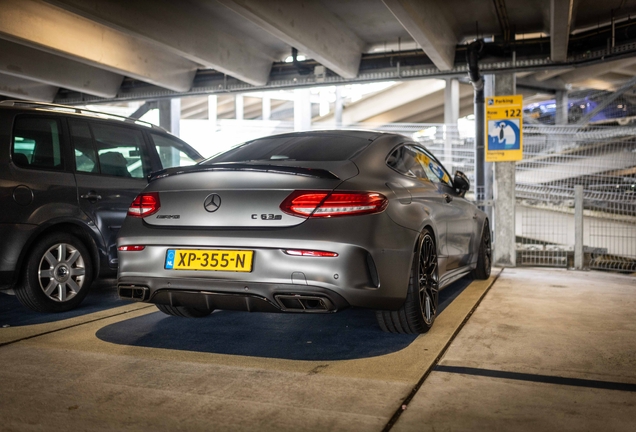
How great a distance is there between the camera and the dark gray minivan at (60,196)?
4547 millimetres

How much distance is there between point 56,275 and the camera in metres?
4.91

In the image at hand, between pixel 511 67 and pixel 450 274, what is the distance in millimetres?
5403

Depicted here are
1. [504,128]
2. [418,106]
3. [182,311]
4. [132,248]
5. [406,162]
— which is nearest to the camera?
[132,248]

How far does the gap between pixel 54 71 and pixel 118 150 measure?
7617 mm

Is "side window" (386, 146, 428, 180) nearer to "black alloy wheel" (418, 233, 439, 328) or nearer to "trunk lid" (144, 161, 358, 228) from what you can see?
"black alloy wheel" (418, 233, 439, 328)

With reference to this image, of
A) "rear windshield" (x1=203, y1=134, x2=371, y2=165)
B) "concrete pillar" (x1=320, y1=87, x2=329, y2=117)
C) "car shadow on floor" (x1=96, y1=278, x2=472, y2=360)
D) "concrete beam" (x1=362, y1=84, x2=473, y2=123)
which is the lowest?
"car shadow on floor" (x1=96, y1=278, x2=472, y2=360)

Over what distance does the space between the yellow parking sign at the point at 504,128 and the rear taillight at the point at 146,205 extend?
6916 millimetres

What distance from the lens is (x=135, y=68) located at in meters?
11.3

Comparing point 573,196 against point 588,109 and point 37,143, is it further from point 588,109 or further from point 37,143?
point 588,109

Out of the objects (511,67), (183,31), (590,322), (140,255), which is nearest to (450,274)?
(590,322)

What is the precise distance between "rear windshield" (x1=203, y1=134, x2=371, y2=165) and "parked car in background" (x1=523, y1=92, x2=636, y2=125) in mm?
20959

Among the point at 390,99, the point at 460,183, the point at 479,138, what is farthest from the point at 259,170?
the point at 390,99

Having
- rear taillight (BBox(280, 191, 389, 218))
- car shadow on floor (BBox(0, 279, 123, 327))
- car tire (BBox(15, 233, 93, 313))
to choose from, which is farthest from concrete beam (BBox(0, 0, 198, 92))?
rear taillight (BBox(280, 191, 389, 218))

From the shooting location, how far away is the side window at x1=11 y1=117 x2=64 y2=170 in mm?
4656
